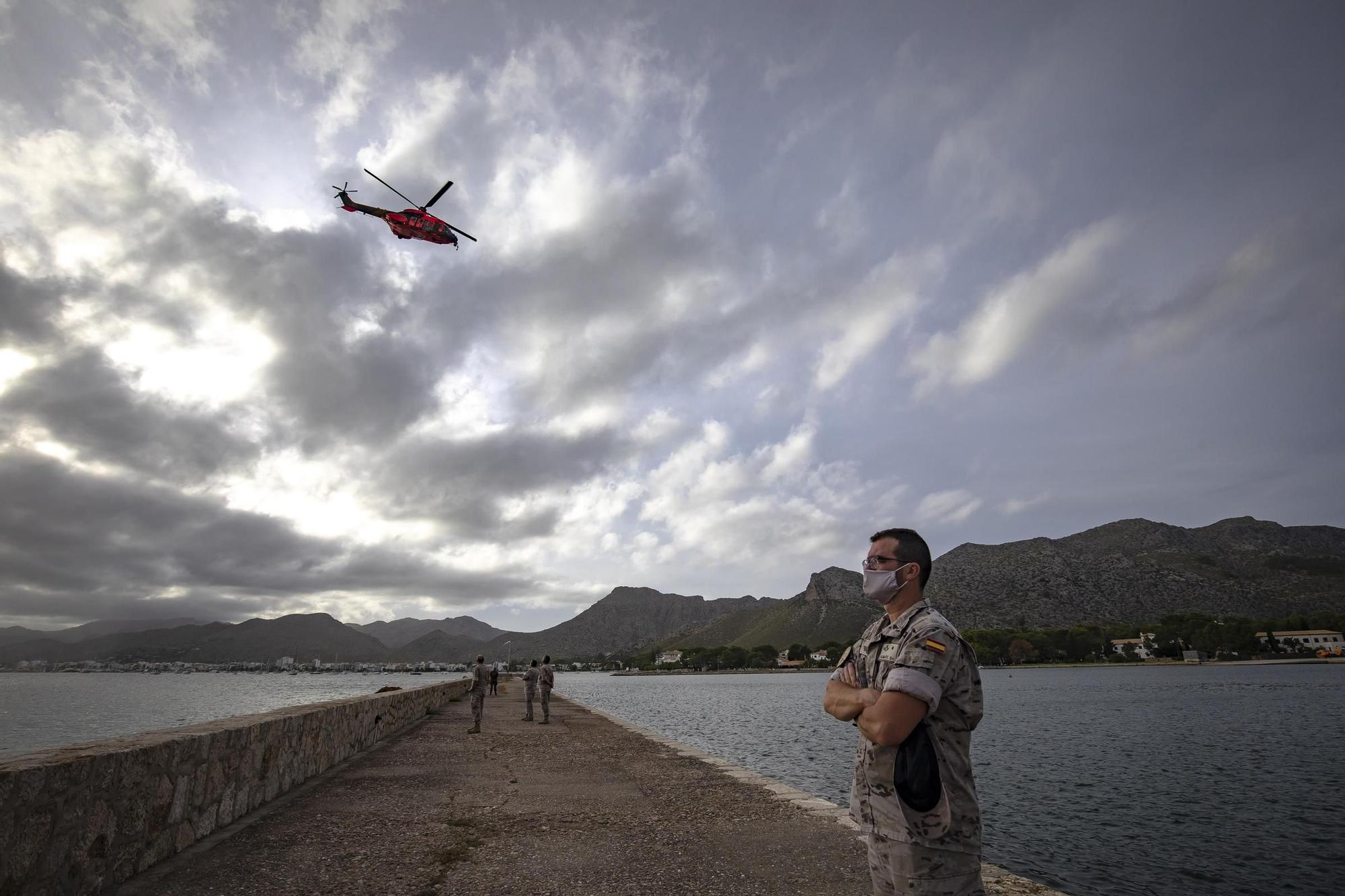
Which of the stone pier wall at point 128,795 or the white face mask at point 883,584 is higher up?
the white face mask at point 883,584

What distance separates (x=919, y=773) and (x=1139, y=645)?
161 metres

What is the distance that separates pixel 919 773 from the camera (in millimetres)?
2652

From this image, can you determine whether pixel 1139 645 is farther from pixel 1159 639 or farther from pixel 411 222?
pixel 411 222

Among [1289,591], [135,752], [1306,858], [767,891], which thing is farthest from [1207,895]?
[1289,591]

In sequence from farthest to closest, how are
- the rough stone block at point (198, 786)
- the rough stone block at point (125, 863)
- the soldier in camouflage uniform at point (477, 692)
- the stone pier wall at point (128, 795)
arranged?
1. the soldier in camouflage uniform at point (477, 692)
2. the rough stone block at point (198, 786)
3. the rough stone block at point (125, 863)
4. the stone pier wall at point (128, 795)

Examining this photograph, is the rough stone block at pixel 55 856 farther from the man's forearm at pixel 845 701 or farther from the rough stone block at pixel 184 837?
the man's forearm at pixel 845 701

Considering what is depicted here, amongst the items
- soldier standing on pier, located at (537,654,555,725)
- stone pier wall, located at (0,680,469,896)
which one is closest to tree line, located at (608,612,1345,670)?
soldier standing on pier, located at (537,654,555,725)

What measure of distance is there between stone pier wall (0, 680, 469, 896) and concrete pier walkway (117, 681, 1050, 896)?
0.77 feet

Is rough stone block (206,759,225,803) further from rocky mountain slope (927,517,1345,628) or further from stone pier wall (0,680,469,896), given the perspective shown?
rocky mountain slope (927,517,1345,628)

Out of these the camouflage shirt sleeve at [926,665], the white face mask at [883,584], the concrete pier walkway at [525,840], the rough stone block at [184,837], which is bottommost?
the concrete pier walkway at [525,840]

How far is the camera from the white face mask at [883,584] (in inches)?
123

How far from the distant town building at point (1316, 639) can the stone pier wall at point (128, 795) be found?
162 meters

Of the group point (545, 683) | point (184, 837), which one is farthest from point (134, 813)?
point (545, 683)

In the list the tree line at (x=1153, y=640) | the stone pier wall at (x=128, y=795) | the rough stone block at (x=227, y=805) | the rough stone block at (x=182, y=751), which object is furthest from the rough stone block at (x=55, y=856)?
Answer: the tree line at (x=1153, y=640)
